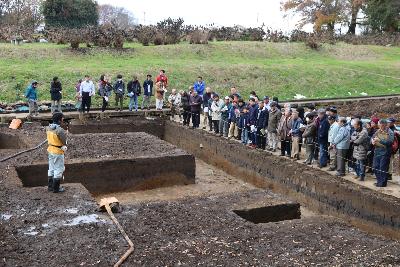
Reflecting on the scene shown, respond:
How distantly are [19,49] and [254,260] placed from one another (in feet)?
77.0

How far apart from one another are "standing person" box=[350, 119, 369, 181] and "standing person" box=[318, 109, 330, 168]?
2.86 feet

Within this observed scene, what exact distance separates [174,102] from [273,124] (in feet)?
23.0

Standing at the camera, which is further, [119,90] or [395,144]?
[119,90]

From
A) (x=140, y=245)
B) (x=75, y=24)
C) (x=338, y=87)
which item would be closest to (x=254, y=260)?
(x=140, y=245)

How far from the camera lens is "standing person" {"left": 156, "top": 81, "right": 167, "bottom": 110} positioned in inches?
866

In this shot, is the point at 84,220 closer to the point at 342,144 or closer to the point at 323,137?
the point at 342,144

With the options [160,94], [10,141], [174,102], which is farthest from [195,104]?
[10,141]

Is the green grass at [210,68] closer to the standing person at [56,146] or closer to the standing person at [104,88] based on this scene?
the standing person at [104,88]

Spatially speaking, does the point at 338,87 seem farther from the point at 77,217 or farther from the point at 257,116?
the point at 77,217

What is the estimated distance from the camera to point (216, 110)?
18281 mm

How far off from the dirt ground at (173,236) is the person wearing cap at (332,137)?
248cm

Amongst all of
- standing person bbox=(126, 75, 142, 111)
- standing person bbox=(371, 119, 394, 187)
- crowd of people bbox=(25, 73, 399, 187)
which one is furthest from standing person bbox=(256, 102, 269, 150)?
standing person bbox=(126, 75, 142, 111)

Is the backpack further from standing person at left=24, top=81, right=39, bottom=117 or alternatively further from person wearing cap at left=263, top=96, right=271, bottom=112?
standing person at left=24, top=81, right=39, bottom=117

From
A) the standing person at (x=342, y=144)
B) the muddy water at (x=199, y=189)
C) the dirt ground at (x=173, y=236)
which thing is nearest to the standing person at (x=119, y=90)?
the muddy water at (x=199, y=189)
